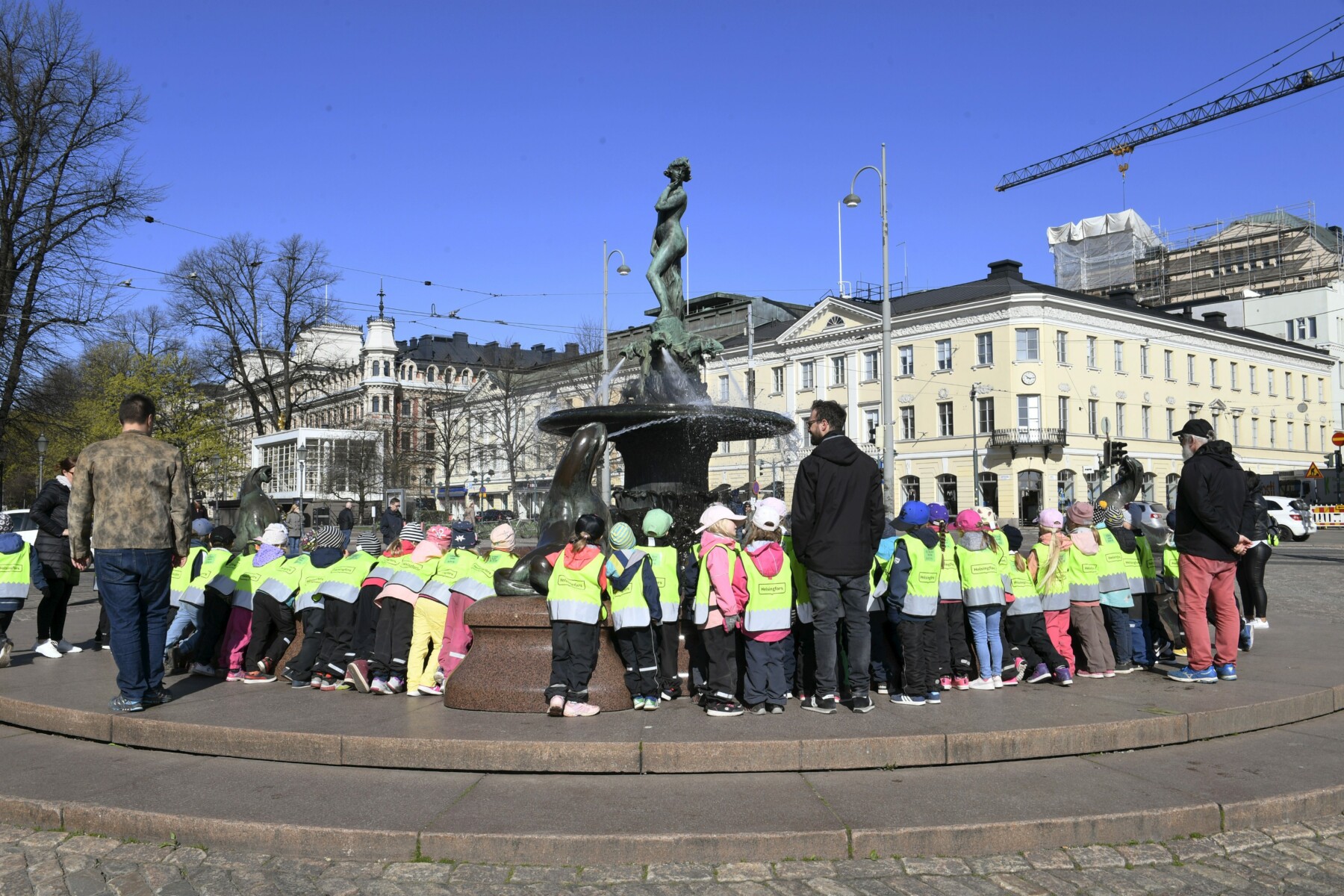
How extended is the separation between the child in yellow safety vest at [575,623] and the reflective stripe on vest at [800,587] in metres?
1.27

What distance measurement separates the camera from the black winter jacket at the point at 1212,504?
24.0 ft

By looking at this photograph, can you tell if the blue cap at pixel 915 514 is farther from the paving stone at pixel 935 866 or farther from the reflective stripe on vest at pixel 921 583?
the paving stone at pixel 935 866

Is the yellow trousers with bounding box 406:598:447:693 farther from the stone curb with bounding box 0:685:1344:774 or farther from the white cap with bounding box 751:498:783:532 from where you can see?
the white cap with bounding box 751:498:783:532

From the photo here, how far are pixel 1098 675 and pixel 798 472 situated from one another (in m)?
3.11

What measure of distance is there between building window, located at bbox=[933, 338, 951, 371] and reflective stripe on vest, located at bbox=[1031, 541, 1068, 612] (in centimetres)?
4831

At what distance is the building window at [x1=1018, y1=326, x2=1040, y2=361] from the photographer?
5203 centimetres

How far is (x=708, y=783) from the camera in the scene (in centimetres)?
559

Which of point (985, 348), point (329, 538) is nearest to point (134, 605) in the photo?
point (329, 538)

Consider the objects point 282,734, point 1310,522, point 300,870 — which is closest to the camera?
point 300,870

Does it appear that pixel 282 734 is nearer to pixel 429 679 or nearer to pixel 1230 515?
pixel 429 679

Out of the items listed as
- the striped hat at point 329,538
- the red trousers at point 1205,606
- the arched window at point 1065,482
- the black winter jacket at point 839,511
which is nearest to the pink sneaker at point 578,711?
the black winter jacket at point 839,511

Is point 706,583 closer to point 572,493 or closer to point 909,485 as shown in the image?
point 572,493

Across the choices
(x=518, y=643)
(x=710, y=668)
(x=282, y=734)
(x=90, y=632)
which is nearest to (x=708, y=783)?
(x=710, y=668)

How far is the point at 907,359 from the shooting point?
5722cm
